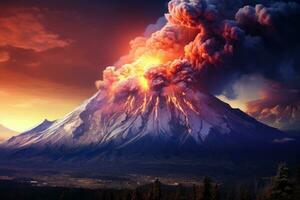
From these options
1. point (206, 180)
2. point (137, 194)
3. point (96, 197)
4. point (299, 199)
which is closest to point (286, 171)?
point (299, 199)

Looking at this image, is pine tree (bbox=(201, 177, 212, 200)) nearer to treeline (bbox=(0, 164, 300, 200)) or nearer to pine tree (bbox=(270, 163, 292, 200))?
pine tree (bbox=(270, 163, 292, 200))

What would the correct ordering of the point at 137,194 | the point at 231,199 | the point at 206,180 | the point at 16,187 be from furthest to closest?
the point at 16,187
the point at 231,199
the point at 137,194
the point at 206,180

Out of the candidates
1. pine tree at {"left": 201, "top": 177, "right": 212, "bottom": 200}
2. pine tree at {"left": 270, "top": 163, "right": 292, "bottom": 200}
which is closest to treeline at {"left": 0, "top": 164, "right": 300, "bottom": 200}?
pine tree at {"left": 201, "top": 177, "right": 212, "bottom": 200}

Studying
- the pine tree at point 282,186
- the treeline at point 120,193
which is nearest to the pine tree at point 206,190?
the pine tree at point 282,186

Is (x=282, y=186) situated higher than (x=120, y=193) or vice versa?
(x=282, y=186)

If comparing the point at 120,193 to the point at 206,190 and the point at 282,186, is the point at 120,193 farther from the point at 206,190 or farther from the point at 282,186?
the point at 282,186

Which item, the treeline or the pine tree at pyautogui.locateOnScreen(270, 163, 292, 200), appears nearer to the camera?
the pine tree at pyautogui.locateOnScreen(270, 163, 292, 200)

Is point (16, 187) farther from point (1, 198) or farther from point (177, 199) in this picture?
point (177, 199)

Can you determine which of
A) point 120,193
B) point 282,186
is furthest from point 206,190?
point 120,193
